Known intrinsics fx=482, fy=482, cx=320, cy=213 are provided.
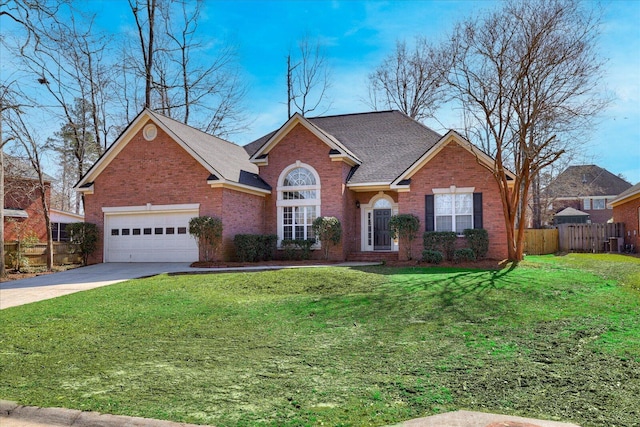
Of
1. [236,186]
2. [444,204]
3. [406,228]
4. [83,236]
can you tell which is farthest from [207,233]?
[444,204]

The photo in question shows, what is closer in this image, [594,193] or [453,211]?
[453,211]

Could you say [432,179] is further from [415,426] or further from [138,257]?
[415,426]

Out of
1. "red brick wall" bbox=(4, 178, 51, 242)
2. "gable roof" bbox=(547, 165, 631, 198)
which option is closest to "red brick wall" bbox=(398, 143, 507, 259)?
"red brick wall" bbox=(4, 178, 51, 242)

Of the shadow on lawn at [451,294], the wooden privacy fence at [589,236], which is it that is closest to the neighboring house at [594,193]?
the wooden privacy fence at [589,236]

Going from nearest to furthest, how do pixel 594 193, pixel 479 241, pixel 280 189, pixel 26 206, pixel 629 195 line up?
pixel 479 241 < pixel 280 189 < pixel 629 195 < pixel 26 206 < pixel 594 193

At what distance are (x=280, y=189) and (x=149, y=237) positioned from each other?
6.16m

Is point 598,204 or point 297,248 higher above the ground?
point 598,204

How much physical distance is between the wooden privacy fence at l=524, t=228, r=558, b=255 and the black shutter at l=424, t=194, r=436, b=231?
37.5 ft

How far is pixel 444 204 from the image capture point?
19.3 m

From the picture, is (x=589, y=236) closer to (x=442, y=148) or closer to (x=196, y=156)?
(x=442, y=148)

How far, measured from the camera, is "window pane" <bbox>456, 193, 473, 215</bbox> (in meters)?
19.1

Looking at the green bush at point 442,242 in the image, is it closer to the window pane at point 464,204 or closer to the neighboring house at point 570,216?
the window pane at point 464,204

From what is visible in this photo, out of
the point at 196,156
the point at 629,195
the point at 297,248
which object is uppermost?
the point at 196,156

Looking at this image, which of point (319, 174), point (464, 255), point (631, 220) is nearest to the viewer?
point (464, 255)
